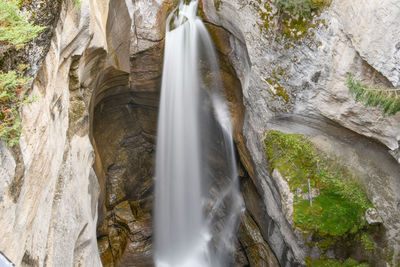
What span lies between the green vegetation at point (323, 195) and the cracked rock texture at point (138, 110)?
0.37 meters

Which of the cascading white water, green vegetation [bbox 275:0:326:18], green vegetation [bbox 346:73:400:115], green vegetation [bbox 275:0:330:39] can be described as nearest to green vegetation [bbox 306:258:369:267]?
green vegetation [bbox 346:73:400:115]

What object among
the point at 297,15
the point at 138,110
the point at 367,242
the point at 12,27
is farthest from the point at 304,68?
the point at 138,110

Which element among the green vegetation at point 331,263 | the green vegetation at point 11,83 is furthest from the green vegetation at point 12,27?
the green vegetation at point 331,263

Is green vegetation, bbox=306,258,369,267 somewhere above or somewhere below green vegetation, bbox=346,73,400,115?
below

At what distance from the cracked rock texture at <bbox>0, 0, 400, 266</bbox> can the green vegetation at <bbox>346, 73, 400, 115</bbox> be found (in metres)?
0.29

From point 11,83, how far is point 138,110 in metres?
9.23

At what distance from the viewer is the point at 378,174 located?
7.08m

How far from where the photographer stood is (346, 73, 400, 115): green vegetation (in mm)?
5832

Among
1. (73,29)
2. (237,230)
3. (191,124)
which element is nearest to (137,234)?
(237,230)

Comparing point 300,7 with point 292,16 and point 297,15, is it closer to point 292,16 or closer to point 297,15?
point 297,15

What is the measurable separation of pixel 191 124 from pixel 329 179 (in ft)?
19.2

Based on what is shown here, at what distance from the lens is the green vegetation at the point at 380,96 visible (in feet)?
19.1

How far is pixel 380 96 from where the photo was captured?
5957mm

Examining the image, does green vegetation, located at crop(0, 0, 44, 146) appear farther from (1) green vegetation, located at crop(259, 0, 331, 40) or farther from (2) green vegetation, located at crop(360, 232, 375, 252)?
(2) green vegetation, located at crop(360, 232, 375, 252)
